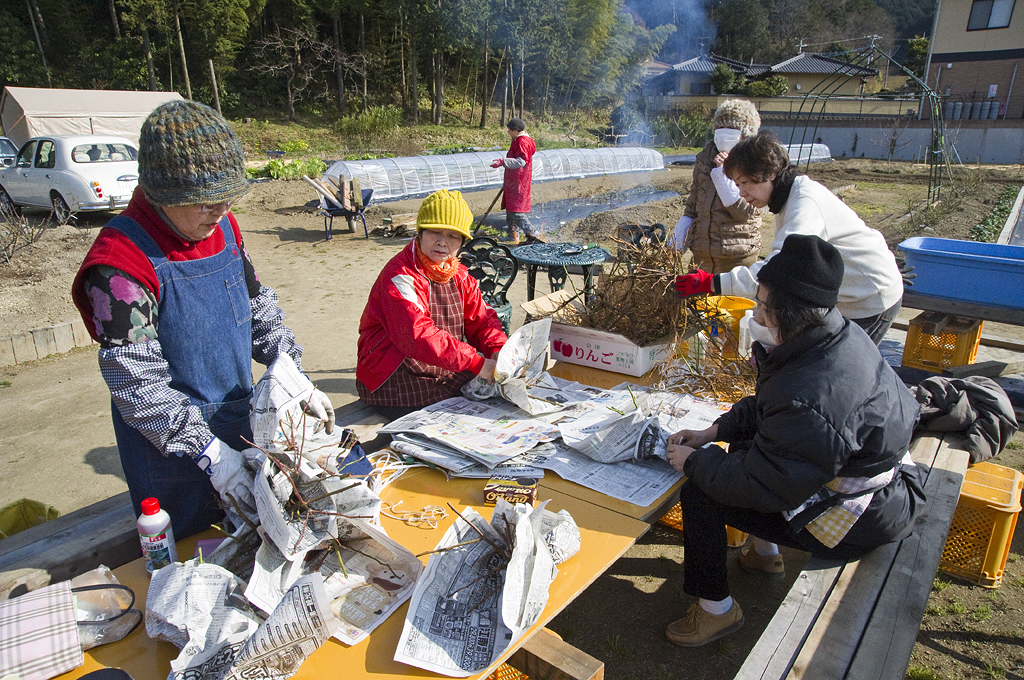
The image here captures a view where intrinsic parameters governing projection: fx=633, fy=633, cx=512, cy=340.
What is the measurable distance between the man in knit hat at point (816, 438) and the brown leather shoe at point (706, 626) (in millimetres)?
406

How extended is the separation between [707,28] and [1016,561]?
4766cm

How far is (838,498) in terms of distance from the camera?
182cm

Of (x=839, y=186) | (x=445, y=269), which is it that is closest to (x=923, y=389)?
(x=445, y=269)

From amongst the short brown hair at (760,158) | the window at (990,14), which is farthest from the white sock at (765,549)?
the window at (990,14)

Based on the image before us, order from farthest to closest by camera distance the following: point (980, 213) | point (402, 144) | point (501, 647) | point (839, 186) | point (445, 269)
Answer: point (402, 144)
point (839, 186)
point (980, 213)
point (445, 269)
point (501, 647)

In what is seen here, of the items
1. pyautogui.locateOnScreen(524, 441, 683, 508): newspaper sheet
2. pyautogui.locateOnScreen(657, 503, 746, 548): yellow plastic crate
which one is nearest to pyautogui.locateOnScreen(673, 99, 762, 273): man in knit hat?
pyautogui.locateOnScreen(657, 503, 746, 548): yellow plastic crate

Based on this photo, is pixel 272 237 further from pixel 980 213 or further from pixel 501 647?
pixel 980 213

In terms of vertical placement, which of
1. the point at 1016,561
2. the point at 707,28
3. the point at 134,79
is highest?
the point at 707,28

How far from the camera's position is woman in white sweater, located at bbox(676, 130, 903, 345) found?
102 inches

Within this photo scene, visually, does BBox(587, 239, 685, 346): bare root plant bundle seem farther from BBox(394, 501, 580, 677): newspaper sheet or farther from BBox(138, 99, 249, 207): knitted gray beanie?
BBox(138, 99, 249, 207): knitted gray beanie

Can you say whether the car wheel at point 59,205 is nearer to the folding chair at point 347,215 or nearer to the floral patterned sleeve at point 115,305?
the folding chair at point 347,215

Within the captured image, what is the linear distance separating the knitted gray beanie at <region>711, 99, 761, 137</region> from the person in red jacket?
13.5ft

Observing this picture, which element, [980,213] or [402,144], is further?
[402,144]

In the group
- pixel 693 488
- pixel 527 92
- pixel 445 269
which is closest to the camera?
pixel 693 488
